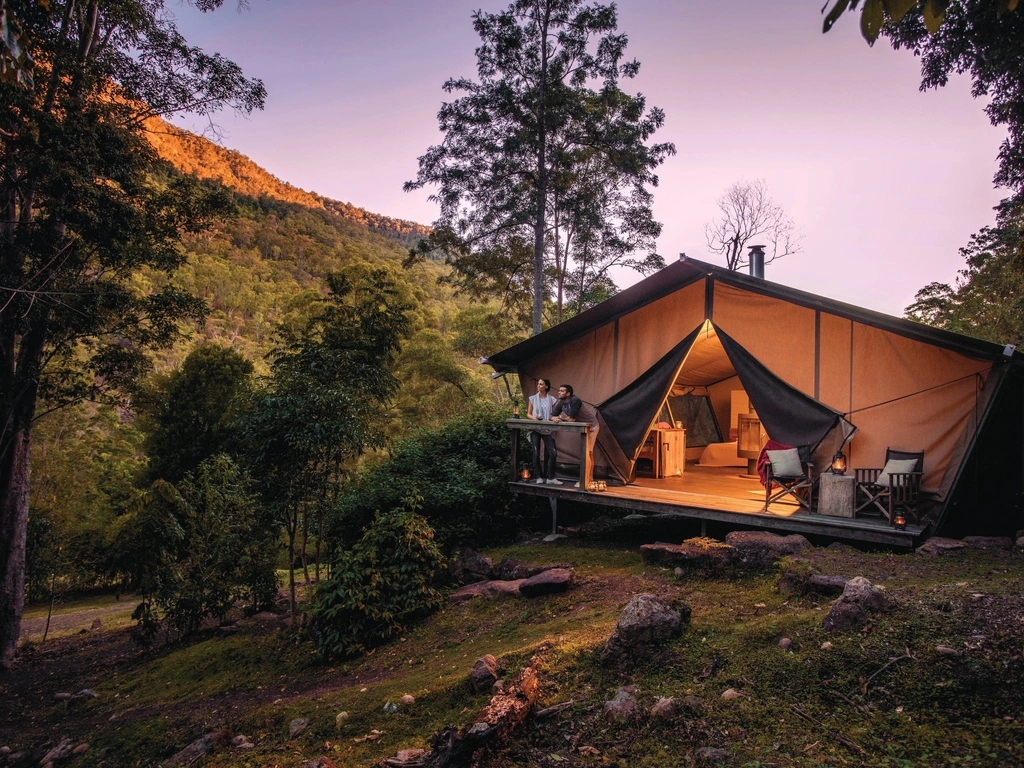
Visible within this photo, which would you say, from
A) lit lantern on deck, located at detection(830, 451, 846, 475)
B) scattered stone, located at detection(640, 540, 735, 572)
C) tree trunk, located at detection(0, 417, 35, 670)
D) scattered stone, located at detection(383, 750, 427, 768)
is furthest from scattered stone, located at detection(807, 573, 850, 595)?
tree trunk, located at detection(0, 417, 35, 670)

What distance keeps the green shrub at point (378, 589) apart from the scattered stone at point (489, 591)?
0.84 feet

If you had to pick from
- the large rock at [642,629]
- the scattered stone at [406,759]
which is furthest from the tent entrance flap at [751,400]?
the scattered stone at [406,759]

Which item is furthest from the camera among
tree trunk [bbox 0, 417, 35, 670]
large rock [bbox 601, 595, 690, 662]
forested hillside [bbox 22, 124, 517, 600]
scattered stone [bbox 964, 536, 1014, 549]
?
forested hillside [bbox 22, 124, 517, 600]

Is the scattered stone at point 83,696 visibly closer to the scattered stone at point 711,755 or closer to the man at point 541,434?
the man at point 541,434

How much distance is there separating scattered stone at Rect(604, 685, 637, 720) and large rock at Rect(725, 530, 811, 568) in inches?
104

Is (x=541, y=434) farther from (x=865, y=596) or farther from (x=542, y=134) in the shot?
(x=542, y=134)

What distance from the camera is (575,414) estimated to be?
8.10m

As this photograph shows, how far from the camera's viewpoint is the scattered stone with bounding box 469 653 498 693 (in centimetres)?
351

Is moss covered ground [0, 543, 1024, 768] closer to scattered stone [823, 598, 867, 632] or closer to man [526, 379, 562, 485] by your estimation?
scattered stone [823, 598, 867, 632]

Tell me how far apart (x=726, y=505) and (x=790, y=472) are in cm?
79

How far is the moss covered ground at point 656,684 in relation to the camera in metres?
2.45

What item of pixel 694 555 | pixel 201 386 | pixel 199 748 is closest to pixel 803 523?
Answer: pixel 694 555

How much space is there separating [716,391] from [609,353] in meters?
4.50

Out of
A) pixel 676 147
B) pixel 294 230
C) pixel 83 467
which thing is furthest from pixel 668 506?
pixel 294 230
